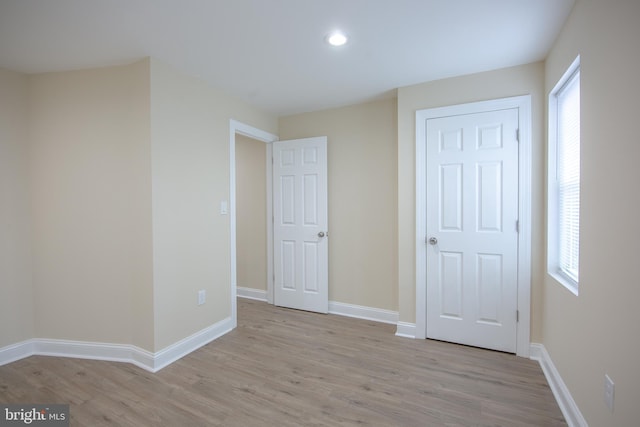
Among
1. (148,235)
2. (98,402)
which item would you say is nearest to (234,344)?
(98,402)

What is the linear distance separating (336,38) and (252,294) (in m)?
3.37

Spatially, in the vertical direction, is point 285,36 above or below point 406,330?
above

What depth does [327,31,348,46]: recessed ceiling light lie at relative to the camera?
6.63ft

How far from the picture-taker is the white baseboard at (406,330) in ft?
9.55

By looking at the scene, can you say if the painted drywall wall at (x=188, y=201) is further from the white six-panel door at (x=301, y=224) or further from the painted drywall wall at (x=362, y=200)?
the painted drywall wall at (x=362, y=200)

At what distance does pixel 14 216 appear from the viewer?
250 cm

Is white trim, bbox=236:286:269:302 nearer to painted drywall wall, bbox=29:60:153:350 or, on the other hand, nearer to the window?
painted drywall wall, bbox=29:60:153:350

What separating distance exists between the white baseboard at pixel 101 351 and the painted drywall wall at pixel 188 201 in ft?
0.26

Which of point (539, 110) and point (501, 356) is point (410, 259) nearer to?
point (501, 356)

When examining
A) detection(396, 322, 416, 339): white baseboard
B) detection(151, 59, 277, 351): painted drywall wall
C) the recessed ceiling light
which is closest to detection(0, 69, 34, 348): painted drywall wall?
detection(151, 59, 277, 351): painted drywall wall

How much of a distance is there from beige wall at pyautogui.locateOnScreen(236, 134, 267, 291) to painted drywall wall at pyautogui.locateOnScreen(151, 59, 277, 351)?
100cm

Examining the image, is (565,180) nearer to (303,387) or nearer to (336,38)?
(336,38)

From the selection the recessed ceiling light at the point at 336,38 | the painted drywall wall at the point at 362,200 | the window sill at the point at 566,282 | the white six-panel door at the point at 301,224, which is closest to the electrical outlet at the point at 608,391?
the window sill at the point at 566,282

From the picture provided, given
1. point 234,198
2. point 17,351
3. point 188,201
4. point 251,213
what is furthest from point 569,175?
point 17,351
